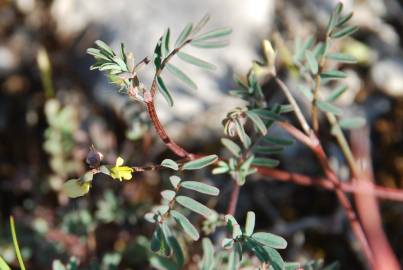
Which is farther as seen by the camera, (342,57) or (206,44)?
(342,57)

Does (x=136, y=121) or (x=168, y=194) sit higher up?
(x=136, y=121)

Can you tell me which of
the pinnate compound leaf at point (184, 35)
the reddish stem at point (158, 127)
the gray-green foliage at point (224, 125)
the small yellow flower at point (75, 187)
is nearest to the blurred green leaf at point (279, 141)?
the gray-green foliage at point (224, 125)

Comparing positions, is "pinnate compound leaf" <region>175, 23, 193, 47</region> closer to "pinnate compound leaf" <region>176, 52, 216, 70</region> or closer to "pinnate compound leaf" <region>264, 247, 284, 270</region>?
"pinnate compound leaf" <region>176, 52, 216, 70</region>

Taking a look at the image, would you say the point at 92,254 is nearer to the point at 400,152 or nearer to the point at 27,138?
the point at 27,138

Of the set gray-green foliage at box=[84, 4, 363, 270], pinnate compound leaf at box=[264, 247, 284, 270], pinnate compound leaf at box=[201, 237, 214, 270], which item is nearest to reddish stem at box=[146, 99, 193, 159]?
gray-green foliage at box=[84, 4, 363, 270]

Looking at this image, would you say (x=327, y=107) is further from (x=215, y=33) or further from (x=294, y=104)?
(x=215, y=33)

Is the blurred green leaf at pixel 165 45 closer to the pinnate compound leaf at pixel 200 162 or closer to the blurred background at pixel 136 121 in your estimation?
the pinnate compound leaf at pixel 200 162

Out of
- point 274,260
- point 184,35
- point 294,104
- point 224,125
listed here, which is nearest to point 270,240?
point 274,260

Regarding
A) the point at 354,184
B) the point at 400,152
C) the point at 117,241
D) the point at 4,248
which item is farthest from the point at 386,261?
the point at 4,248
